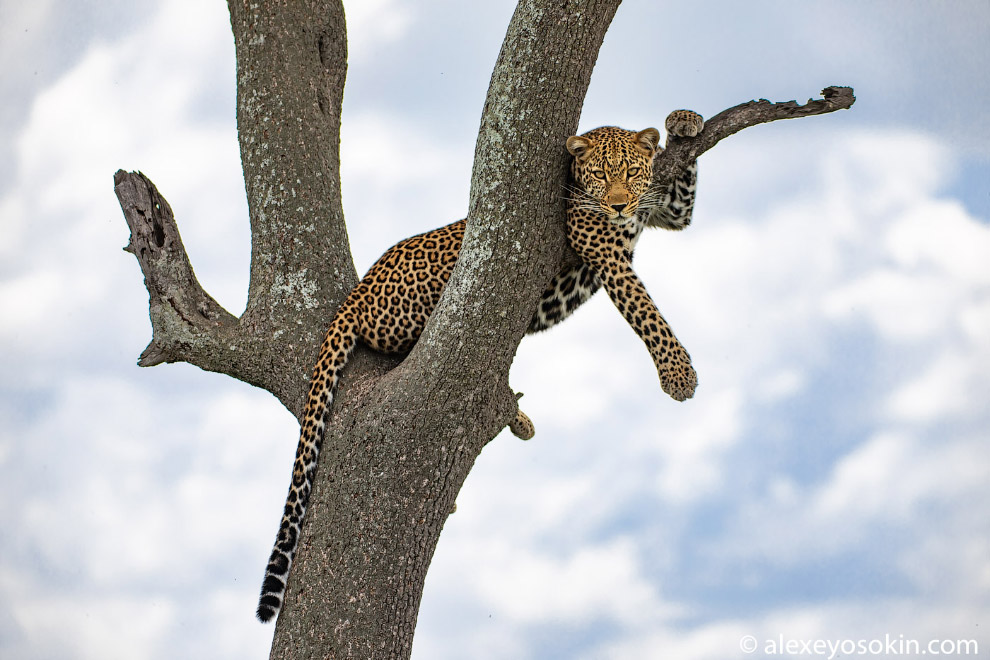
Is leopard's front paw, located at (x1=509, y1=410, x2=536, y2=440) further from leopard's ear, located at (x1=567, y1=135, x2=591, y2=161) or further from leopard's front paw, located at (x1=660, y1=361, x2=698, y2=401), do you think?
leopard's ear, located at (x1=567, y1=135, x2=591, y2=161)

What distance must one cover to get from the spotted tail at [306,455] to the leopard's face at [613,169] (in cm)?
167

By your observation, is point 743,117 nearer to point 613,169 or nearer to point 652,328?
point 613,169

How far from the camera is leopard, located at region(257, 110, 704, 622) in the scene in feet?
19.7

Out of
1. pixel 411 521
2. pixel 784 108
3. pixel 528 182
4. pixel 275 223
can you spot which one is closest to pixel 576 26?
pixel 528 182

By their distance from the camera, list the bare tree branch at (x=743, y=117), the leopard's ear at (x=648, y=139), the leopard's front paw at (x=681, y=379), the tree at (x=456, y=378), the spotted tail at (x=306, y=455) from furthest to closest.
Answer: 1. the leopard's ear at (x=648, y=139)
2. the bare tree branch at (x=743, y=117)
3. the spotted tail at (x=306, y=455)
4. the leopard's front paw at (x=681, y=379)
5. the tree at (x=456, y=378)

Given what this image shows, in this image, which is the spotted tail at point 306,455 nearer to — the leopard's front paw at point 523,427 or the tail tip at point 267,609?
the tail tip at point 267,609

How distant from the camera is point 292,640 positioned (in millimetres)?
5836

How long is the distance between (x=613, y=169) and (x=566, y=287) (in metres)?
0.80

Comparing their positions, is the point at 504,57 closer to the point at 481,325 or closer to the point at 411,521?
the point at 481,325

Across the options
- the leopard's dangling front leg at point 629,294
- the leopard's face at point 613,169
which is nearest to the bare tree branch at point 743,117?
the leopard's face at point 613,169

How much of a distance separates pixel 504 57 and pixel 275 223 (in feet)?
6.65

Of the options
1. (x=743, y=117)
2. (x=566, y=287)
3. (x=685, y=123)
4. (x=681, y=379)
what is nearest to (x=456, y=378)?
(x=566, y=287)

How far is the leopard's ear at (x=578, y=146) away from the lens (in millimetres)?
5816

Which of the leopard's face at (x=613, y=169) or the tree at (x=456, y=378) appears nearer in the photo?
the tree at (x=456, y=378)
